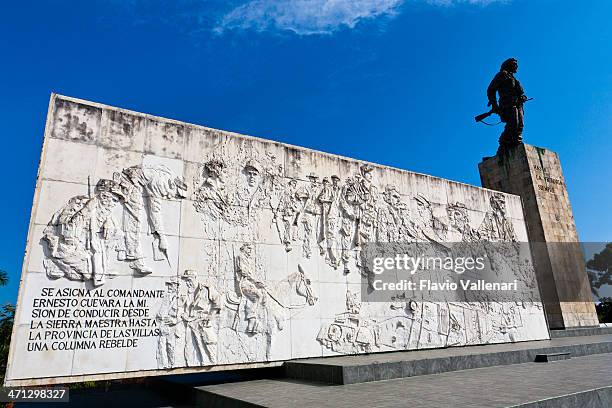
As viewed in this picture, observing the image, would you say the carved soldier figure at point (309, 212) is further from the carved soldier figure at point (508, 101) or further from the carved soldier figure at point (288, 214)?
the carved soldier figure at point (508, 101)

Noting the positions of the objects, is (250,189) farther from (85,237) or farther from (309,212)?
(85,237)

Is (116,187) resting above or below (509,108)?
below

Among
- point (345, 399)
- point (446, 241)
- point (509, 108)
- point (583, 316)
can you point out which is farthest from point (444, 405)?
point (509, 108)

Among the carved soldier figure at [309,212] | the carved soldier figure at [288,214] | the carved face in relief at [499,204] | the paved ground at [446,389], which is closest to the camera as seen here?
the paved ground at [446,389]

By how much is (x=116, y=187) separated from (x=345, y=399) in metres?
4.56

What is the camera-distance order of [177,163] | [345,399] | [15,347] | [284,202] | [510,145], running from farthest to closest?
1. [510,145]
2. [284,202]
3. [177,163]
4. [15,347]
5. [345,399]

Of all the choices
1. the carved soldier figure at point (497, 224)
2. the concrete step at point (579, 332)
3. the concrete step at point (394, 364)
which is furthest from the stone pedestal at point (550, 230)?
the concrete step at point (394, 364)

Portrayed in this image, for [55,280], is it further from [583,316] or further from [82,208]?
[583,316]

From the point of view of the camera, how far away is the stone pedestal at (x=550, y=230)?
12.8m

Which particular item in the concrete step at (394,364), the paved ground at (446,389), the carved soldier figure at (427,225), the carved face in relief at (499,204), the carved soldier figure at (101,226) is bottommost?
the paved ground at (446,389)

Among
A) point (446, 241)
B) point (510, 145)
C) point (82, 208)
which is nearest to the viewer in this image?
point (82, 208)

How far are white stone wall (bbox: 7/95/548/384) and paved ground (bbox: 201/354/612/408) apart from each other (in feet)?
3.99

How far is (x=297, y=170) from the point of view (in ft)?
26.9

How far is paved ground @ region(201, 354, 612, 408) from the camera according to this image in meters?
4.27
